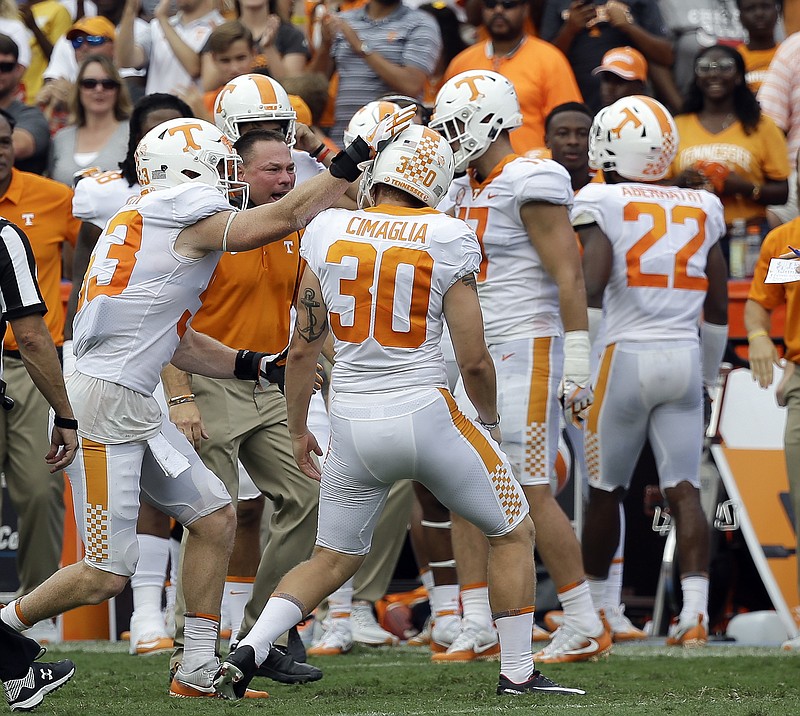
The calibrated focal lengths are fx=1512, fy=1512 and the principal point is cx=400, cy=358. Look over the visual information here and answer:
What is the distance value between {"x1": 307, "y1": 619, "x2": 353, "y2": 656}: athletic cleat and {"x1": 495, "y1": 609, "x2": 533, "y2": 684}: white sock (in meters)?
1.97

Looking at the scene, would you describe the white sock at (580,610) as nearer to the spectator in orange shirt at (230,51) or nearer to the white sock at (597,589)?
the white sock at (597,589)

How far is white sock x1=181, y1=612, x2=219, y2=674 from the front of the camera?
5.13 metres

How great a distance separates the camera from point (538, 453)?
6246 millimetres

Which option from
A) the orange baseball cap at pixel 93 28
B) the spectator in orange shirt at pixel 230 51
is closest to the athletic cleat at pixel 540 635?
the spectator in orange shirt at pixel 230 51

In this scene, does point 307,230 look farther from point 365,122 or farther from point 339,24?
point 339,24

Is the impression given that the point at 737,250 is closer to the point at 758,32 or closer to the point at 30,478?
the point at 758,32

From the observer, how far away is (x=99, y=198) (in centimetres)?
671

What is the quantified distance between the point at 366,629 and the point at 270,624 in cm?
248

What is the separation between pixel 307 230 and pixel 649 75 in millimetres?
5455

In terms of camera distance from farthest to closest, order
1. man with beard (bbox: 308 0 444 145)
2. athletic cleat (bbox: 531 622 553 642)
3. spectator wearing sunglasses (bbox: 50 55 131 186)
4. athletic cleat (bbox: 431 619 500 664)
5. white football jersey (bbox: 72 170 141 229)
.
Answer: man with beard (bbox: 308 0 444 145)
spectator wearing sunglasses (bbox: 50 55 131 186)
athletic cleat (bbox: 531 622 553 642)
white football jersey (bbox: 72 170 141 229)
athletic cleat (bbox: 431 619 500 664)

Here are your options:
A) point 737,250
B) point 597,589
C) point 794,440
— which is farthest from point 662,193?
point 597,589

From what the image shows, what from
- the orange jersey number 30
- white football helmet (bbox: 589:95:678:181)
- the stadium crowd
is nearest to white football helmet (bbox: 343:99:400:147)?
the stadium crowd

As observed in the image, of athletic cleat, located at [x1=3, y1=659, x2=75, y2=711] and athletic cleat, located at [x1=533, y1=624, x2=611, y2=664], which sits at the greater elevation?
athletic cleat, located at [x1=3, y1=659, x2=75, y2=711]

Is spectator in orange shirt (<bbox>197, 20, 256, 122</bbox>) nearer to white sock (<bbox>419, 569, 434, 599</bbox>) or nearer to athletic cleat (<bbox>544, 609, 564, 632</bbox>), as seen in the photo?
white sock (<bbox>419, 569, 434, 599</bbox>)
